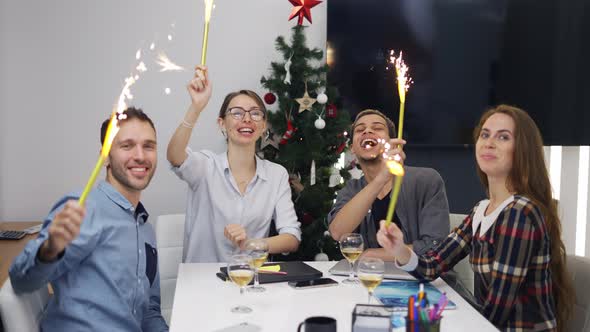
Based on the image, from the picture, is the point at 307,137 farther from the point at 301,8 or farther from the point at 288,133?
the point at 301,8

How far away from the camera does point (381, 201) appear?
2.69 meters

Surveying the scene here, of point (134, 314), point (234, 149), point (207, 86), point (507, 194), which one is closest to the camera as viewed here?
point (134, 314)

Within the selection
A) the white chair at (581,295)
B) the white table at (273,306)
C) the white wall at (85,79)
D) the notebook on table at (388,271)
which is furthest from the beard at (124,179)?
the white wall at (85,79)

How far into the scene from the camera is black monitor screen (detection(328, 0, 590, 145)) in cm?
398

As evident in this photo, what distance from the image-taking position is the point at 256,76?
4039 millimetres

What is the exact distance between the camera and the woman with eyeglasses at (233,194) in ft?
8.75

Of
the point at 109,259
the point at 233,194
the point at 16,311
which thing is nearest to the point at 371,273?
the point at 109,259

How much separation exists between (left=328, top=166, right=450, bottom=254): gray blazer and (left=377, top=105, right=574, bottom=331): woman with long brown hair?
15.7 inches

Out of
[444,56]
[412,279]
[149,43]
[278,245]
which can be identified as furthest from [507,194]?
[149,43]

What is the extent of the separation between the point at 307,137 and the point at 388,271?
1.55 m

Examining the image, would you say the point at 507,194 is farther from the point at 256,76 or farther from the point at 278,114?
the point at 256,76

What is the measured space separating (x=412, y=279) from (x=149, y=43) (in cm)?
273

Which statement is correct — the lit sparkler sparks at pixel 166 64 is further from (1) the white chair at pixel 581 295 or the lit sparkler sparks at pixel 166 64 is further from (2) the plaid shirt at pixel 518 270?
(1) the white chair at pixel 581 295

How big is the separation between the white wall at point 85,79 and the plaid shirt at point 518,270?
8.31ft
